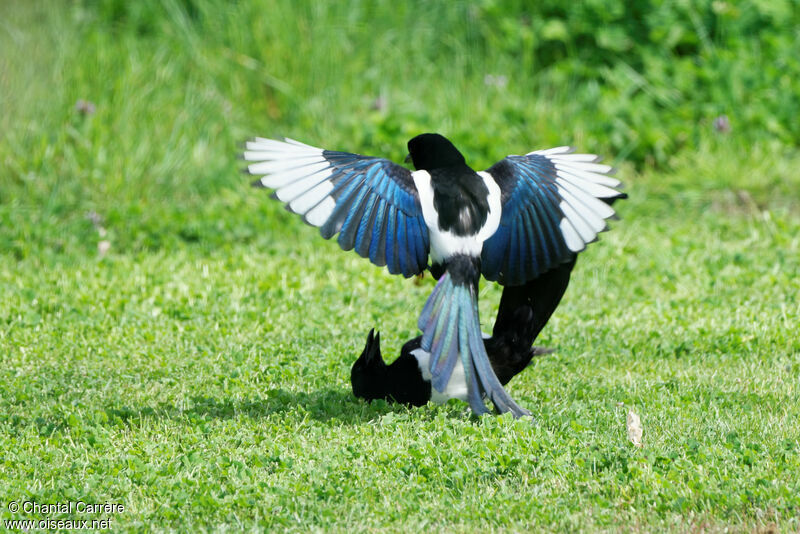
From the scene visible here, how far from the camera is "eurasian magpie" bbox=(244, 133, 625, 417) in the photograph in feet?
12.8

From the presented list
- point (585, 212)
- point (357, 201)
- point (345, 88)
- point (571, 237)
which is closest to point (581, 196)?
point (585, 212)

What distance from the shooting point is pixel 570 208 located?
4156 millimetres

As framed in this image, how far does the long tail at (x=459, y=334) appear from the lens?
152 inches

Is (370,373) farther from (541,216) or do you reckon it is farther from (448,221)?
(541,216)

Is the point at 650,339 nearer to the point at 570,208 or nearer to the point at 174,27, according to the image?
the point at 570,208

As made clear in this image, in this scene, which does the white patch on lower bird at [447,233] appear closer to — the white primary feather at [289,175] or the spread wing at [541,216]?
the spread wing at [541,216]

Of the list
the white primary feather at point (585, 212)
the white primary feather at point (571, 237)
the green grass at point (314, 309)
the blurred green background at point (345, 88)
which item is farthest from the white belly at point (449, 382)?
the blurred green background at point (345, 88)

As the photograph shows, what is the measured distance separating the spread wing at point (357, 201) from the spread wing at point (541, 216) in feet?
1.00

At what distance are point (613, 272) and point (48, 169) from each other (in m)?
3.80

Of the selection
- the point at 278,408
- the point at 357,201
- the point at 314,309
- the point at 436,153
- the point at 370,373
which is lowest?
the point at 278,408

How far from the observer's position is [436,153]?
14.0 ft

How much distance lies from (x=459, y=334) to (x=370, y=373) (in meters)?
0.54

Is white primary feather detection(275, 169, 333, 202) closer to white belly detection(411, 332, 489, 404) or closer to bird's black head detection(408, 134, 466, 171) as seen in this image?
bird's black head detection(408, 134, 466, 171)

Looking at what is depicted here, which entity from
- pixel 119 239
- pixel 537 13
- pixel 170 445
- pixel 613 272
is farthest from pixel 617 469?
pixel 537 13
